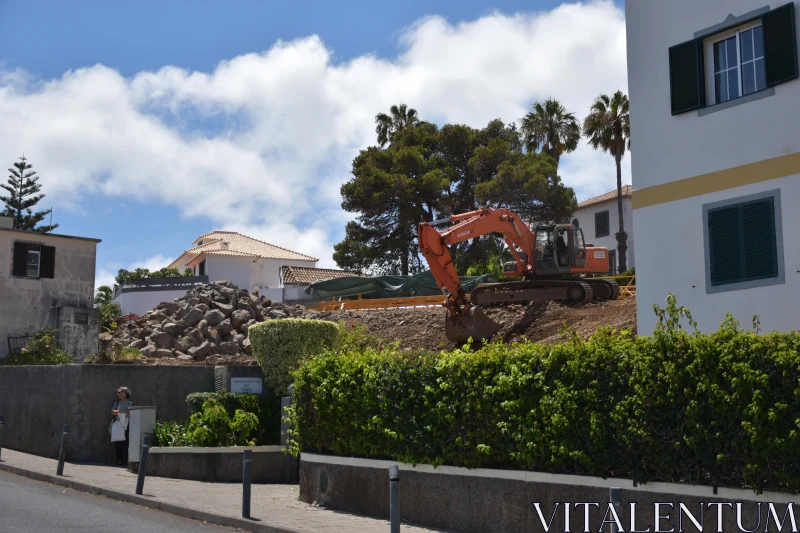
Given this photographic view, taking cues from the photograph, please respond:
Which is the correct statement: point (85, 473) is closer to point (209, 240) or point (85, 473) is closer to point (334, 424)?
point (334, 424)

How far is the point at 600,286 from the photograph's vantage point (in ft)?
105

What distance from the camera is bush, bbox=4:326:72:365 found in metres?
25.3

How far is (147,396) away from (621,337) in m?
12.1

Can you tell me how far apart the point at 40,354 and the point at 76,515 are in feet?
47.1

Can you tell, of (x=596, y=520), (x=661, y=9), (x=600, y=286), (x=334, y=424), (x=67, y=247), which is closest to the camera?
(x=596, y=520)

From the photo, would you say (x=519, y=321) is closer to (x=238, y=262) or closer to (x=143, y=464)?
(x=143, y=464)

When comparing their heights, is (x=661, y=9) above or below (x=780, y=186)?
above

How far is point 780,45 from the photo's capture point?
1441 cm

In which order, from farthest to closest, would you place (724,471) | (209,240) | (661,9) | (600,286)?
(209,240) → (600,286) → (661,9) → (724,471)

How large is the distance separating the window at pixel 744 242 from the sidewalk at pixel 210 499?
6785 millimetres

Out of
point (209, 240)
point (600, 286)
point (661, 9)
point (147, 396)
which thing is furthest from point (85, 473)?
point (209, 240)

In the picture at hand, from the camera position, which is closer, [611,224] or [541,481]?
[541,481]

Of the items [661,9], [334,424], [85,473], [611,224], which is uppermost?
[611,224]

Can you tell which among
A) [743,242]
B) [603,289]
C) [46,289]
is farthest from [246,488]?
[603,289]
